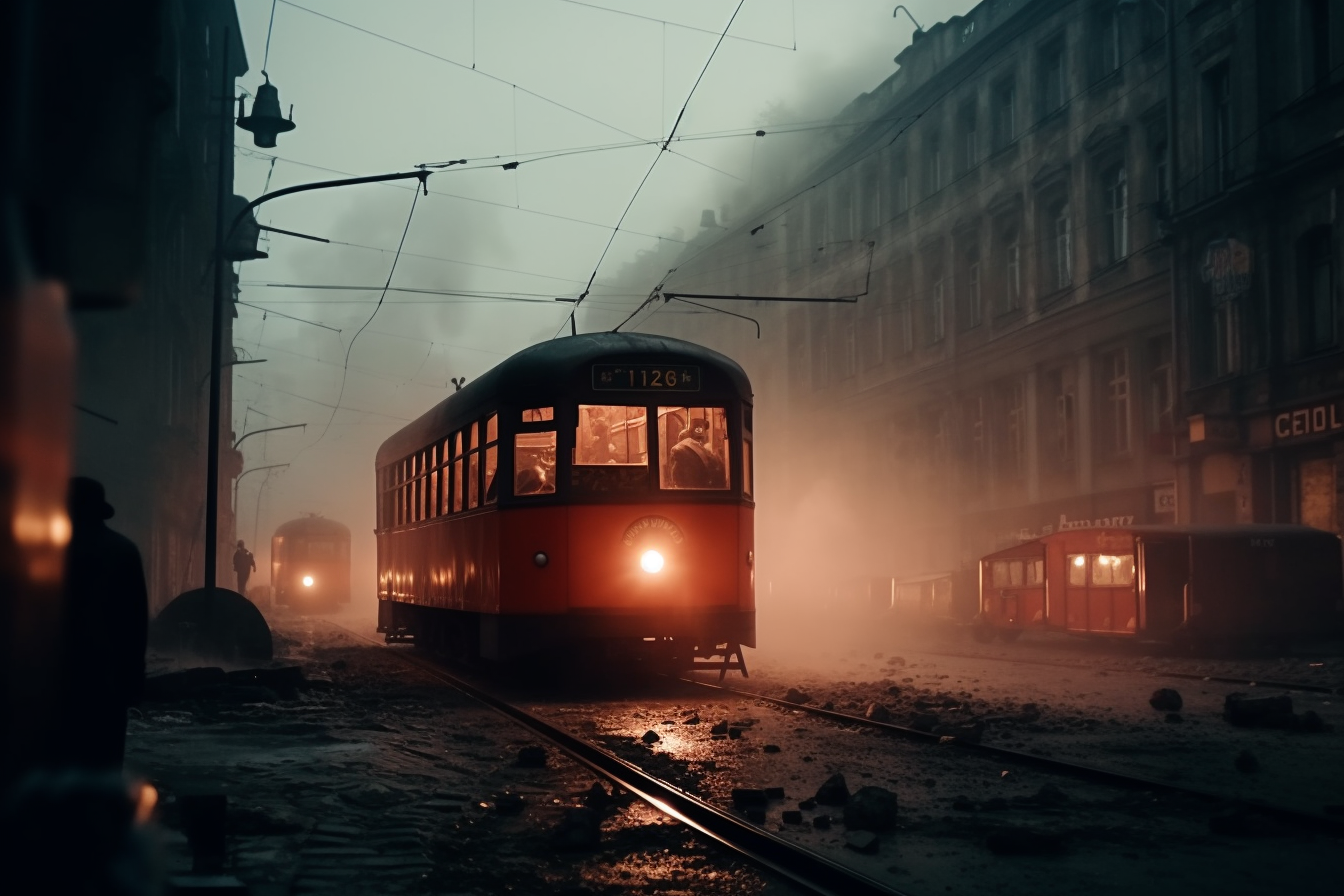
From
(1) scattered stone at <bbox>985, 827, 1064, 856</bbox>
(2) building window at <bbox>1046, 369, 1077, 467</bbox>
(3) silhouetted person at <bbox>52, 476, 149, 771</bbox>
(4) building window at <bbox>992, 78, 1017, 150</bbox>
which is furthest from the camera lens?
(4) building window at <bbox>992, 78, 1017, 150</bbox>

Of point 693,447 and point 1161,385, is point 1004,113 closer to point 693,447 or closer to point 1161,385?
point 1161,385

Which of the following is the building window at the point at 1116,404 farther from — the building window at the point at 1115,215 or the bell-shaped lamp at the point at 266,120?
the bell-shaped lamp at the point at 266,120

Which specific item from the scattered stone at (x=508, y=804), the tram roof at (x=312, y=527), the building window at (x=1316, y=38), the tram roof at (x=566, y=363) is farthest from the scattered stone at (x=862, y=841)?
the tram roof at (x=312, y=527)

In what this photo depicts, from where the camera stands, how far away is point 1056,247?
34.0 meters

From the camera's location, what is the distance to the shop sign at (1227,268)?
26078mm

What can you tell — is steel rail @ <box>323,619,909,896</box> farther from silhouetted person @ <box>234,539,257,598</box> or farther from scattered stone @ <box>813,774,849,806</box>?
silhouetted person @ <box>234,539,257,598</box>

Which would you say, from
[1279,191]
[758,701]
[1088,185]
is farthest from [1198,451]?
[758,701]

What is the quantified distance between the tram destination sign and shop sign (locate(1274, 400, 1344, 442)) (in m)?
13.5

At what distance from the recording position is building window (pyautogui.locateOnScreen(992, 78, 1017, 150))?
3628 centimetres

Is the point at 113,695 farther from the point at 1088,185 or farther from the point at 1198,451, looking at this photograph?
the point at 1088,185

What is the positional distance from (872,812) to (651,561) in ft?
23.8

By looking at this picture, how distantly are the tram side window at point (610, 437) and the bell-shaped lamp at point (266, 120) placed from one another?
27.1 feet

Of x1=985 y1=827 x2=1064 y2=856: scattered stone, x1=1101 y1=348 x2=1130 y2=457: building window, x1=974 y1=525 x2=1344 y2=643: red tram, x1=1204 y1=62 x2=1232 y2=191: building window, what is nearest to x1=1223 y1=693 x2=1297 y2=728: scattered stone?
x1=985 y1=827 x2=1064 y2=856: scattered stone

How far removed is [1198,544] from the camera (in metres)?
21.3
